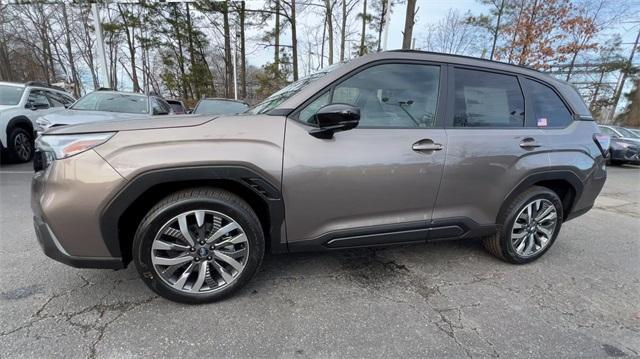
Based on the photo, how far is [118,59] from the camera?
28.5m

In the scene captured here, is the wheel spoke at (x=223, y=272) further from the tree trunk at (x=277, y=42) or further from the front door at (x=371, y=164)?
the tree trunk at (x=277, y=42)

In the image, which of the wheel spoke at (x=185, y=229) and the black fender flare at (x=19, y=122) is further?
the black fender flare at (x=19, y=122)

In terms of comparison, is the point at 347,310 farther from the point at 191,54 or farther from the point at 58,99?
the point at 191,54

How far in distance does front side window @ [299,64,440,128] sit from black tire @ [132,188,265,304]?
0.90 meters

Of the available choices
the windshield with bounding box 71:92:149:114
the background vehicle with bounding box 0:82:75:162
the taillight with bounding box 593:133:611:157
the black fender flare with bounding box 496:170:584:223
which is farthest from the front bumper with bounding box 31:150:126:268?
the background vehicle with bounding box 0:82:75:162

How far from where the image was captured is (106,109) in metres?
6.22

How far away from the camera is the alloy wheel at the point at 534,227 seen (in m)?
2.86

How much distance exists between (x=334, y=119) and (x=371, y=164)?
17.3 inches

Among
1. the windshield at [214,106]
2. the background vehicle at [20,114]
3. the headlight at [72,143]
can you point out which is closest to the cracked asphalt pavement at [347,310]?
the headlight at [72,143]

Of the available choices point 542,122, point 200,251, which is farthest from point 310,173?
point 542,122

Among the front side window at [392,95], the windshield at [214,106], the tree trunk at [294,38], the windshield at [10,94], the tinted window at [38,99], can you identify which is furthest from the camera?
the tree trunk at [294,38]

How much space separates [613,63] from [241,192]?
31.9 m

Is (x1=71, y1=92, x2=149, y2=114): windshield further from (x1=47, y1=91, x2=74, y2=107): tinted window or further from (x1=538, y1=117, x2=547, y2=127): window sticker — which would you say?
(x1=538, y1=117, x2=547, y2=127): window sticker

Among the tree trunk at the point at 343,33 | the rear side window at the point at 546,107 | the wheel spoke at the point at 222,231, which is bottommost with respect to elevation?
the wheel spoke at the point at 222,231
